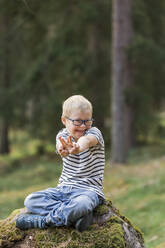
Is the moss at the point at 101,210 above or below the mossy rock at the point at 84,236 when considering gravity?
above

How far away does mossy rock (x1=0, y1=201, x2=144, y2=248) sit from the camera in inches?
140

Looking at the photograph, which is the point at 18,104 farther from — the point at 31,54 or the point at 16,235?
the point at 16,235

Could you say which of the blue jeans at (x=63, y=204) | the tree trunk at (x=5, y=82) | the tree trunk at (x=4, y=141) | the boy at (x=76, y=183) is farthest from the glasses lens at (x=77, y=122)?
the tree trunk at (x=4, y=141)

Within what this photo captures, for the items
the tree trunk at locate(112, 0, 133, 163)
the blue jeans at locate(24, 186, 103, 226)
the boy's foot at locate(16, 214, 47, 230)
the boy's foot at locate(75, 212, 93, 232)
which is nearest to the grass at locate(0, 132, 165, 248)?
the tree trunk at locate(112, 0, 133, 163)

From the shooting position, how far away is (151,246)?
17.7 ft

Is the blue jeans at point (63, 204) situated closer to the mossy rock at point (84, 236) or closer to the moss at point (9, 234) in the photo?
the mossy rock at point (84, 236)

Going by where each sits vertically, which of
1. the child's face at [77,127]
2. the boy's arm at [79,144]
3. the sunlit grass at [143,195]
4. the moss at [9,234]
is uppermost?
the child's face at [77,127]

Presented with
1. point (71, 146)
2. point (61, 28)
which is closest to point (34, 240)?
point (71, 146)

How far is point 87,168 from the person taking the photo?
3834mm

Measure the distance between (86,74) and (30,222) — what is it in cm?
1404

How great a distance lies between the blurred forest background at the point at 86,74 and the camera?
12.9 metres

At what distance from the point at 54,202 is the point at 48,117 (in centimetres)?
1334

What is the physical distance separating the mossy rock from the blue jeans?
11 centimetres

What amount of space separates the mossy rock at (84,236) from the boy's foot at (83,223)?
0.04 m
